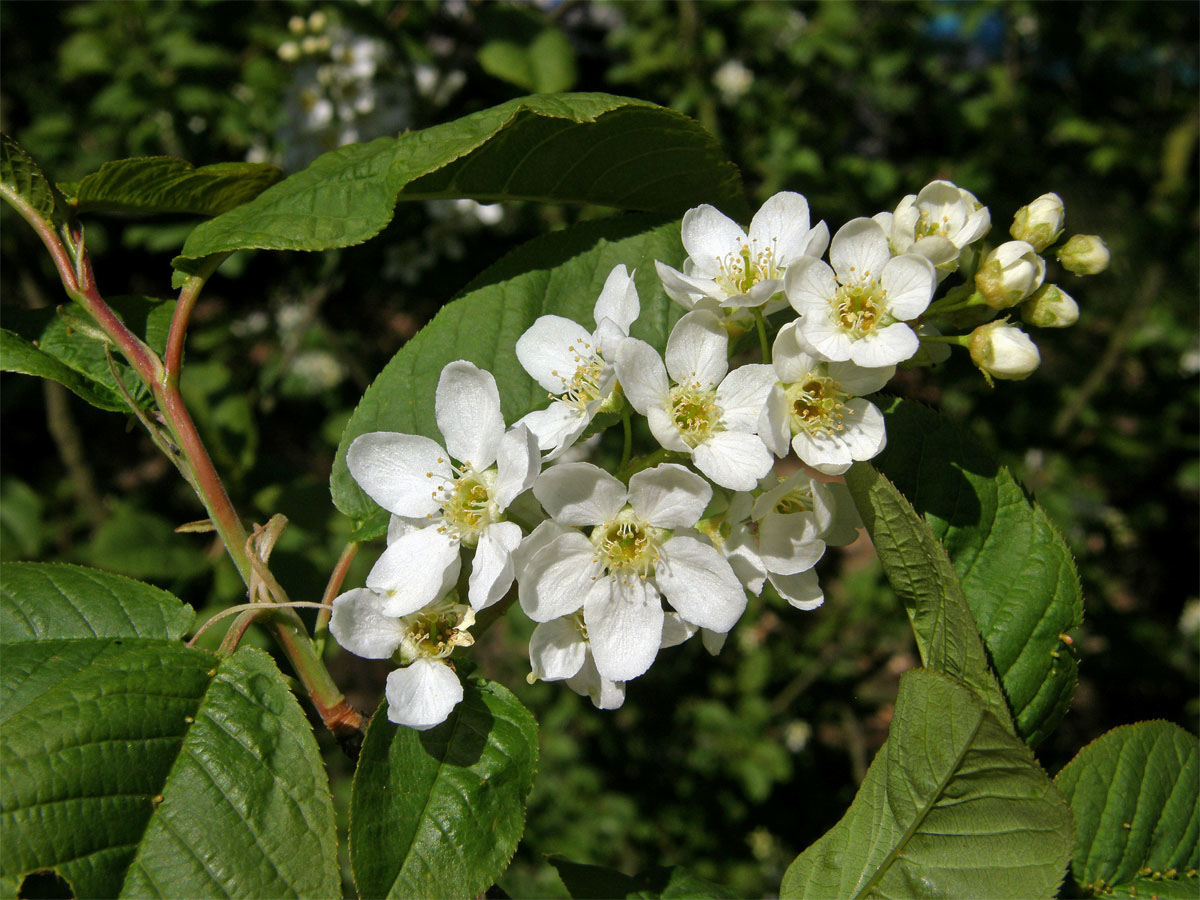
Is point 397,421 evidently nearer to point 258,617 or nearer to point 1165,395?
point 258,617

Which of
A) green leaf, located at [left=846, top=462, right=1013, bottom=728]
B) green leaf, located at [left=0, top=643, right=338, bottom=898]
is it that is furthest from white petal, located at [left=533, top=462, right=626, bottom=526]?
green leaf, located at [left=0, top=643, right=338, bottom=898]

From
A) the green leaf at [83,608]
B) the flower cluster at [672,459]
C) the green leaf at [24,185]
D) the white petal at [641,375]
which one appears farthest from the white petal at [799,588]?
the green leaf at [24,185]

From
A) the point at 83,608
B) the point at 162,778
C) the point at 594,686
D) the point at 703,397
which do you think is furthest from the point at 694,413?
the point at 83,608

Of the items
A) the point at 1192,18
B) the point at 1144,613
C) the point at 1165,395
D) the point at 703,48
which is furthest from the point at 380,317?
the point at 1192,18

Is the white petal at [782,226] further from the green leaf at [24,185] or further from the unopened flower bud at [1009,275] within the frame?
the green leaf at [24,185]

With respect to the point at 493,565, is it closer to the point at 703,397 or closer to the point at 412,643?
the point at 412,643

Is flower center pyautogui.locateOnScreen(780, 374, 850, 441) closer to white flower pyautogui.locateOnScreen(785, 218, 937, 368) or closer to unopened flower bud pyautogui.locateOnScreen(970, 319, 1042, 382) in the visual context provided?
white flower pyautogui.locateOnScreen(785, 218, 937, 368)

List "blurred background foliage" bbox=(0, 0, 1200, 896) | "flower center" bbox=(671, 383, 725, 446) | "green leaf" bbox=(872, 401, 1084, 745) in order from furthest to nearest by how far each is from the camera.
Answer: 1. "blurred background foliage" bbox=(0, 0, 1200, 896)
2. "green leaf" bbox=(872, 401, 1084, 745)
3. "flower center" bbox=(671, 383, 725, 446)
